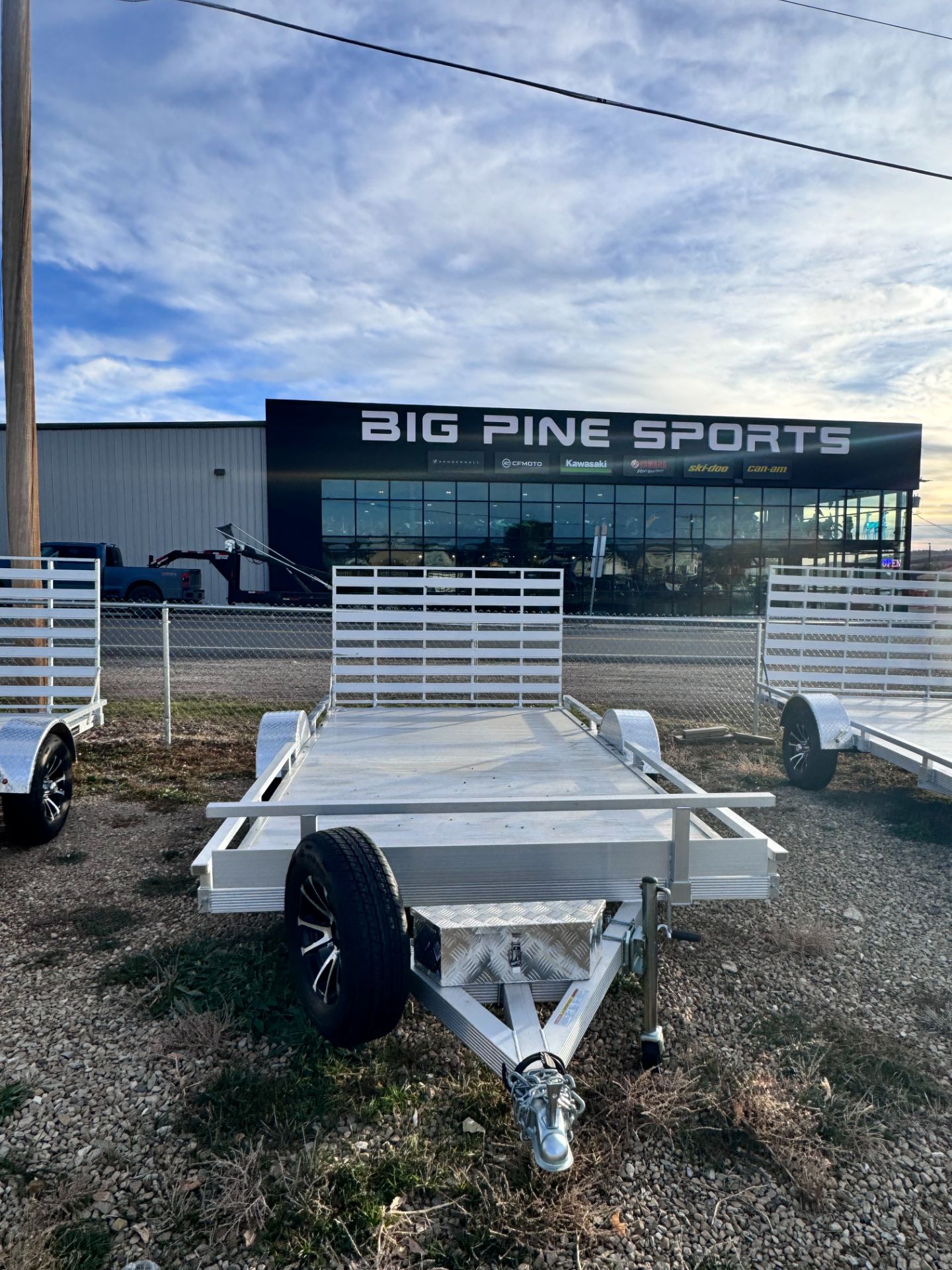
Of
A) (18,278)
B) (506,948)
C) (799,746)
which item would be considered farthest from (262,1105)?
(18,278)

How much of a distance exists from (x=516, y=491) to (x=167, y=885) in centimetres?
2678

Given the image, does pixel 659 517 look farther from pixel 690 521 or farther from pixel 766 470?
pixel 766 470

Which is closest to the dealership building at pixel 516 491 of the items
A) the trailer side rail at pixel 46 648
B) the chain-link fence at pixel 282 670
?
the chain-link fence at pixel 282 670

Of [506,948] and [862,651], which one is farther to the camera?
[862,651]

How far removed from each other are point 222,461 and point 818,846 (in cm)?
2912

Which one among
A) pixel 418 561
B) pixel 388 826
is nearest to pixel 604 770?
pixel 388 826

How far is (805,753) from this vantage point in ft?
22.4

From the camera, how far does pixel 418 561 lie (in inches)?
1204

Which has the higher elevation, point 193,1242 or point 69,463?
point 69,463

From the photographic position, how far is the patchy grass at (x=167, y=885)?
4.64m

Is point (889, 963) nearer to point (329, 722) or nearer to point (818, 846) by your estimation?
point (818, 846)

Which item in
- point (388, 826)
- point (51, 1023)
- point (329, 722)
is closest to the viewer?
point (51, 1023)

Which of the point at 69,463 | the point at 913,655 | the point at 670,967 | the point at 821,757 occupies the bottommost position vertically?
the point at 670,967

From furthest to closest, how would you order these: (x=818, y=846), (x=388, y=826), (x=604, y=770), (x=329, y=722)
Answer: (x=329, y=722)
(x=818, y=846)
(x=604, y=770)
(x=388, y=826)
